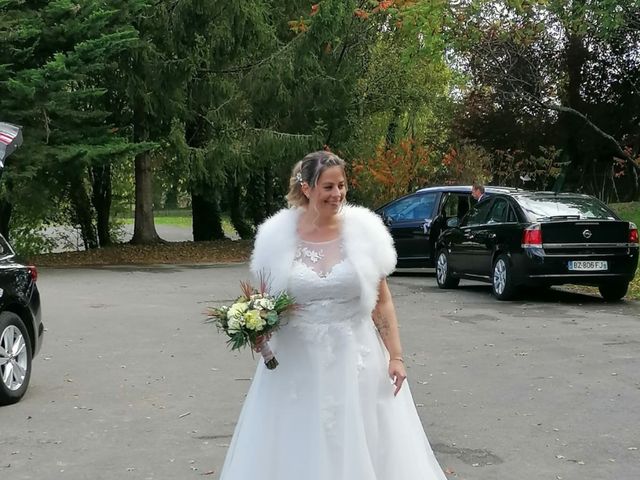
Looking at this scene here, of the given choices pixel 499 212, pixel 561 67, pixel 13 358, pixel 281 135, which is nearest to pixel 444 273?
pixel 499 212

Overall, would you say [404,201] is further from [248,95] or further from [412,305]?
[248,95]

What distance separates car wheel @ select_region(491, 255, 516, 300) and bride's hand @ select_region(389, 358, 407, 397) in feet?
31.7

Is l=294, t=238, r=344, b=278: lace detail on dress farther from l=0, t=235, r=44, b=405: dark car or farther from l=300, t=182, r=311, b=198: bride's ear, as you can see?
l=0, t=235, r=44, b=405: dark car

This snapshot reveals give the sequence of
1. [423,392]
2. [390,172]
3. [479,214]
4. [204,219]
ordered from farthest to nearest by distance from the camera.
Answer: [204,219] < [390,172] < [479,214] < [423,392]

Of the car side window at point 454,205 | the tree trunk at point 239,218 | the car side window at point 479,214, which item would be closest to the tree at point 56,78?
the car side window at point 454,205

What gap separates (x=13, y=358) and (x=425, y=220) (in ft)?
39.8

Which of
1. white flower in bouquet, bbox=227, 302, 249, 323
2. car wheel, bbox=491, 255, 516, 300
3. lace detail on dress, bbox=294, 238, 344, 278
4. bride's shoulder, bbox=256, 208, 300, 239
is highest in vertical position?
bride's shoulder, bbox=256, 208, 300, 239

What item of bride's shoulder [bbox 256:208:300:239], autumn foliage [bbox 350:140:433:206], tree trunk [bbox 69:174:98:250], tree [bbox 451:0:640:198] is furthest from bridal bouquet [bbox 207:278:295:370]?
tree trunk [bbox 69:174:98:250]

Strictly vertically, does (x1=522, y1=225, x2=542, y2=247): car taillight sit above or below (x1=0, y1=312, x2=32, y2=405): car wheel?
above

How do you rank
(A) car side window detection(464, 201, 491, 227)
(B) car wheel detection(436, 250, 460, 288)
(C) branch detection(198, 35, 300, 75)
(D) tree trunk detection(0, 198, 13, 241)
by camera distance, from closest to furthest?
(A) car side window detection(464, 201, 491, 227) → (B) car wheel detection(436, 250, 460, 288) → (C) branch detection(198, 35, 300, 75) → (D) tree trunk detection(0, 198, 13, 241)

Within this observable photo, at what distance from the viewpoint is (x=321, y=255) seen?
4.36 m

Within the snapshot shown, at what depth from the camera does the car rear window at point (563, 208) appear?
13.6m

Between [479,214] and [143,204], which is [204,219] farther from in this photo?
[479,214]

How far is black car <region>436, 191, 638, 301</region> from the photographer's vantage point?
43.7 ft
